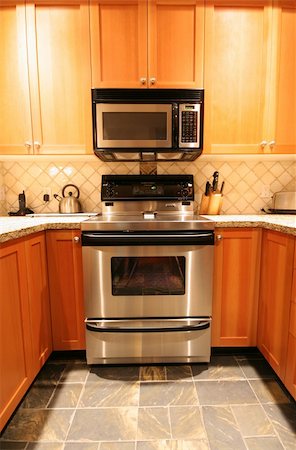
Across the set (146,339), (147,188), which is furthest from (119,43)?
(146,339)

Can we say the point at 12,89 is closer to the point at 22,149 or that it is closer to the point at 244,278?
the point at 22,149

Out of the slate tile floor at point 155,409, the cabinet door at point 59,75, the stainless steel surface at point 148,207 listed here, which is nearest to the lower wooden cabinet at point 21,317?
the slate tile floor at point 155,409

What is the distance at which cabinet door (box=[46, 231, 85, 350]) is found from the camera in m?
1.54

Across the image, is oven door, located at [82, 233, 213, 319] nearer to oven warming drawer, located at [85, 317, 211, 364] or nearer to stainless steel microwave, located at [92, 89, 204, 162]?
oven warming drawer, located at [85, 317, 211, 364]

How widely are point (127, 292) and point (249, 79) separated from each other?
1645mm

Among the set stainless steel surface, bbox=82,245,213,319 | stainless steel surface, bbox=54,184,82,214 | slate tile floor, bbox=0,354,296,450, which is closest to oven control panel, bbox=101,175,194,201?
stainless steel surface, bbox=54,184,82,214

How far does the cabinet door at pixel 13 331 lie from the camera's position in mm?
1088

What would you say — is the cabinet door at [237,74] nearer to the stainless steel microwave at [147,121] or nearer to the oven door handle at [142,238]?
the stainless steel microwave at [147,121]

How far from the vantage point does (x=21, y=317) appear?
124cm

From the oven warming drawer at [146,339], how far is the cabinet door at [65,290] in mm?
111

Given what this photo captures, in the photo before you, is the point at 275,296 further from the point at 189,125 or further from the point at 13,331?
the point at 13,331

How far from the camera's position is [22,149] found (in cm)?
176

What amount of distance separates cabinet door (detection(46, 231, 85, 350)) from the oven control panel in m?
0.53

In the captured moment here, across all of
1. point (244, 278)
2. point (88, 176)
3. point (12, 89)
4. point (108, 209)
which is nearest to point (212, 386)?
point (244, 278)
